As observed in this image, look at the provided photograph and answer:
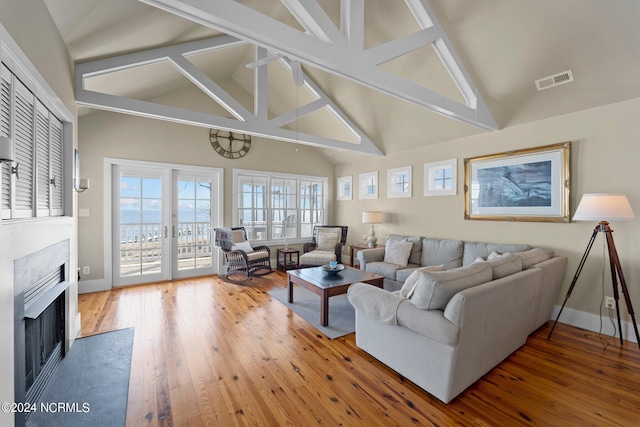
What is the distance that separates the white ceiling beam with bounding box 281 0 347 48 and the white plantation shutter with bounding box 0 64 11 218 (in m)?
1.70

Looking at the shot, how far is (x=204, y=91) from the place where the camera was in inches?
154

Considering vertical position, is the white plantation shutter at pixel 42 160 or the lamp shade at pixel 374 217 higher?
the white plantation shutter at pixel 42 160

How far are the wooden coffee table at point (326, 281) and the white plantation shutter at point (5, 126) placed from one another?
2.51 m

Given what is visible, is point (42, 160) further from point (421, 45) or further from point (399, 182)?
point (399, 182)

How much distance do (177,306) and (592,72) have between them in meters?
5.35

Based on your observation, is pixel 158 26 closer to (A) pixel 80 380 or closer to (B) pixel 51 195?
(B) pixel 51 195

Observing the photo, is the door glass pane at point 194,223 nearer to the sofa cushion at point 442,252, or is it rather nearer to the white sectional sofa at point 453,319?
the white sectional sofa at point 453,319

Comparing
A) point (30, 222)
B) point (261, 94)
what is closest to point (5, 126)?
point (30, 222)

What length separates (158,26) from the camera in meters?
2.85

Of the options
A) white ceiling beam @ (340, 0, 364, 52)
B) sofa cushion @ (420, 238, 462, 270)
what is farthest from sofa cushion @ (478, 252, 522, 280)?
white ceiling beam @ (340, 0, 364, 52)

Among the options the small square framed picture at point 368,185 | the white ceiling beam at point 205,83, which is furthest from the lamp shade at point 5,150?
the small square framed picture at point 368,185

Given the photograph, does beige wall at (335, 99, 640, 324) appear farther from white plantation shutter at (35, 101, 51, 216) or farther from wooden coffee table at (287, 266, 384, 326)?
white plantation shutter at (35, 101, 51, 216)

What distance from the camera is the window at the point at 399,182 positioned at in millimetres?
5062

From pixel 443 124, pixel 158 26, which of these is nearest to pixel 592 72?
pixel 443 124
